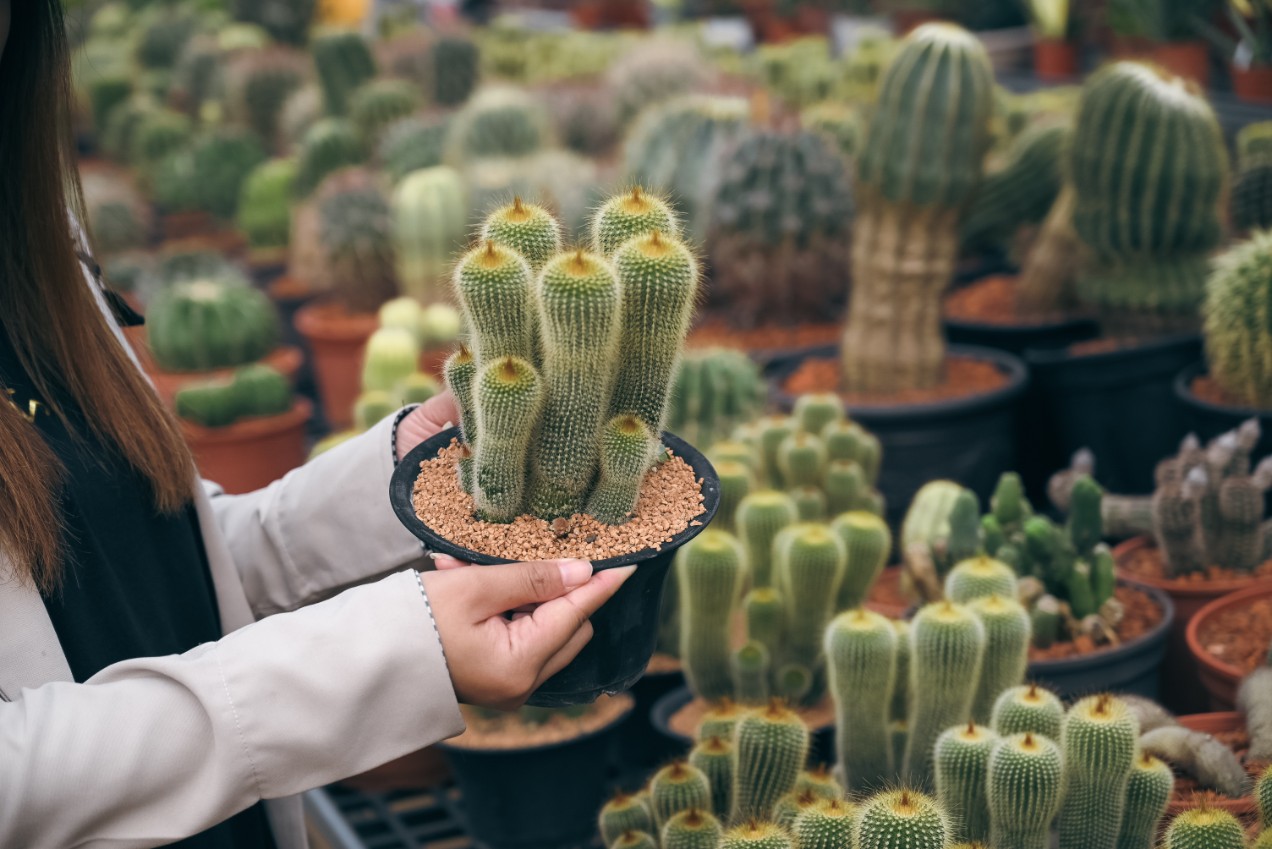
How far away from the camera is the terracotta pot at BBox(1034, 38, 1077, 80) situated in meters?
6.62

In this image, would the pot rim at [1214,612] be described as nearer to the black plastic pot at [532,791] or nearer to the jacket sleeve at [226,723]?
the black plastic pot at [532,791]

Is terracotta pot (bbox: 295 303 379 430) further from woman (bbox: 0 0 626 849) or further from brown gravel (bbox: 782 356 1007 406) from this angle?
woman (bbox: 0 0 626 849)

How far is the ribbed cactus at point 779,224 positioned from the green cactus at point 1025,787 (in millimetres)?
2731

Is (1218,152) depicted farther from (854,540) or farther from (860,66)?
(860,66)

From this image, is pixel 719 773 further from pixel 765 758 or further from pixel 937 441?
pixel 937 441

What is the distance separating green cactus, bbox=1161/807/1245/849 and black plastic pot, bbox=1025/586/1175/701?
660 mm

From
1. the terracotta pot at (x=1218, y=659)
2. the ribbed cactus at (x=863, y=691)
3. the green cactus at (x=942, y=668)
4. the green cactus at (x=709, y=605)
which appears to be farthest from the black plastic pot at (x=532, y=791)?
the terracotta pot at (x=1218, y=659)

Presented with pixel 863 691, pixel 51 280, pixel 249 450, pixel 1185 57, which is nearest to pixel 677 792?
pixel 863 691

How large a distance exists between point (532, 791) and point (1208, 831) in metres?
1.25

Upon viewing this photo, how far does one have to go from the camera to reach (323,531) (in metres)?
1.69

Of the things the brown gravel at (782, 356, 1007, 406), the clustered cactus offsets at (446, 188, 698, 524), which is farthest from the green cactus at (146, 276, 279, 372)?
the clustered cactus offsets at (446, 188, 698, 524)

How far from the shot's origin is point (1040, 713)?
174 cm

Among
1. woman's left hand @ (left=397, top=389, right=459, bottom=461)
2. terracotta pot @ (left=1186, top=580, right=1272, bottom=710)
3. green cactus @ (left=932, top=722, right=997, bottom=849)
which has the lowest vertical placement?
terracotta pot @ (left=1186, top=580, right=1272, bottom=710)

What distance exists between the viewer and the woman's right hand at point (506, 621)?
1.28 meters
